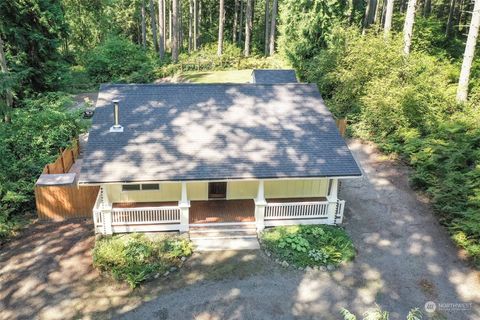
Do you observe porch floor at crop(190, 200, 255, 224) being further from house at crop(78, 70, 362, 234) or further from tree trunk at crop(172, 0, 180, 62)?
tree trunk at crop(172, 0, 180, 62)

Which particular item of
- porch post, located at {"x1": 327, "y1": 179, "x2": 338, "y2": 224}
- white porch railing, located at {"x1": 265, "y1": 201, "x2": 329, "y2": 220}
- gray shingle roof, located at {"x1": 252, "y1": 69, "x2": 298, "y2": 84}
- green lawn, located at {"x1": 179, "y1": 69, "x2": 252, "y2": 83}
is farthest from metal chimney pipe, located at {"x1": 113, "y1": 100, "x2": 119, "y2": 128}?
green lawn, located at {"x1": 179, "y1": 69, "x2": 252, "y2": 83}

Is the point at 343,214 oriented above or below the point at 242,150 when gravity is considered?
below

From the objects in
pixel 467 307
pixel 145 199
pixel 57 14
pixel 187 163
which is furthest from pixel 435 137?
pixel 57 14

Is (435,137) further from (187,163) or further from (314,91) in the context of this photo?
(187,163)

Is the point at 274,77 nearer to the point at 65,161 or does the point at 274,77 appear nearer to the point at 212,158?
the point at 212,158

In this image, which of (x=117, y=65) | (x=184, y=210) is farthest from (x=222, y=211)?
(x=117, y=65)

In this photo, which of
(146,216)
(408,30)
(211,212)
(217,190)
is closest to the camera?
(146,216)

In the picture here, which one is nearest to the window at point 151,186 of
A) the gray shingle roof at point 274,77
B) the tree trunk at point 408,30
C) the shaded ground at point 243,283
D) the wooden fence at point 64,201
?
the wooden fence at point 64,201

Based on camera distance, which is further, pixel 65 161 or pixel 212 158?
pixel 65 161
